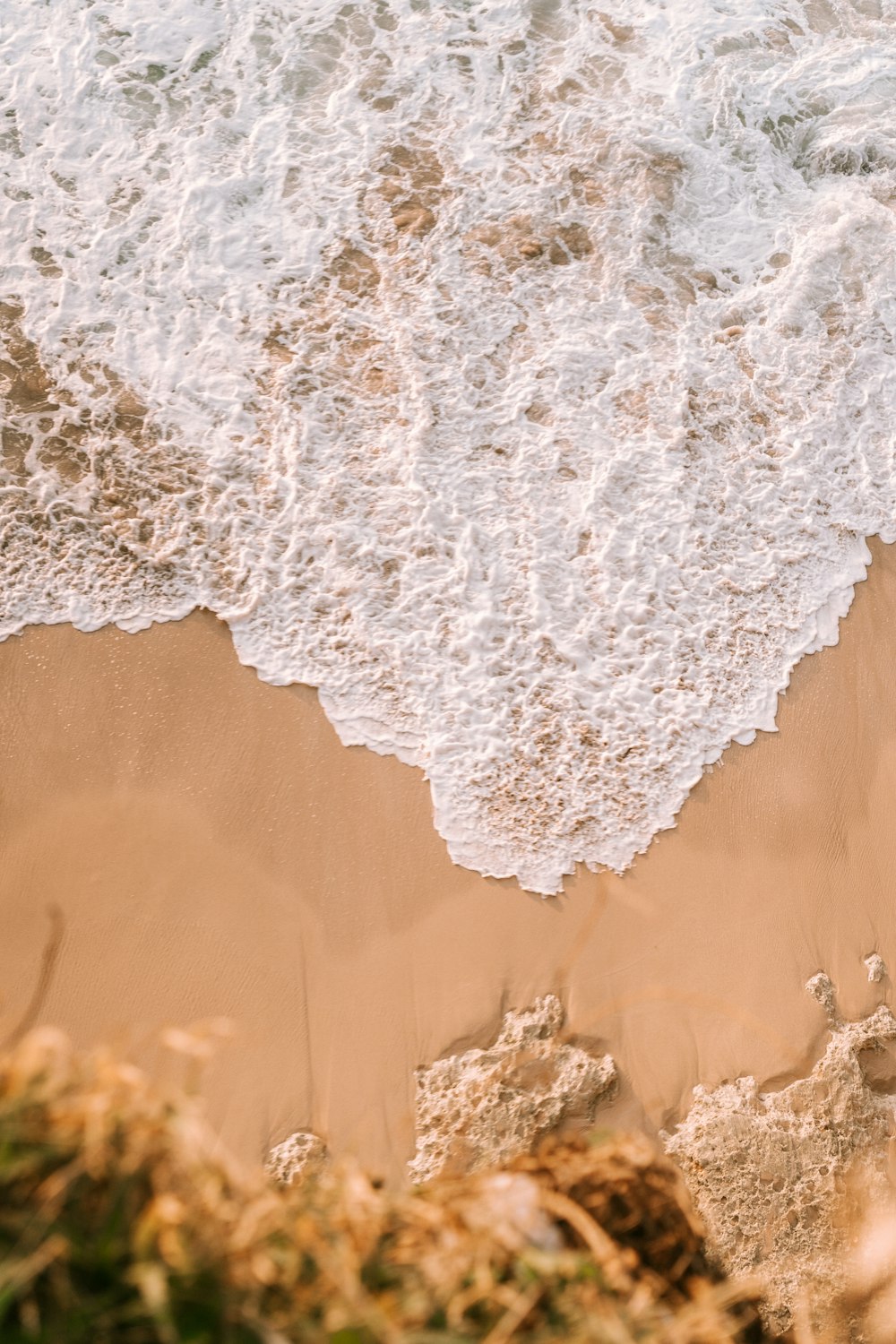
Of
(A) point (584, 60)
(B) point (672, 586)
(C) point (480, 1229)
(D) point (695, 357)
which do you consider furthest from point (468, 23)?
(C) point (480, 1229)

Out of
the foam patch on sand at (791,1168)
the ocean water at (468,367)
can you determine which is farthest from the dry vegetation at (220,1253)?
the ocean water at (468,367)

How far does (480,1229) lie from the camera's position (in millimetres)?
1716

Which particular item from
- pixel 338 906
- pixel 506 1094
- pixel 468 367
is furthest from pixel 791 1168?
pixel 468 367

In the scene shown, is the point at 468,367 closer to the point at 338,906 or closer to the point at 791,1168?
the point at 338,906

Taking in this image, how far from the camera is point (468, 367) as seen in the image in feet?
15.8

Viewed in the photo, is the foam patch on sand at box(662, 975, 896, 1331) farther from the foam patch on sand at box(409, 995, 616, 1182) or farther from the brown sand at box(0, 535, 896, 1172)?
the foam patch on sand at box(409, 995, 616, 1182)

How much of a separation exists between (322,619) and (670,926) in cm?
217

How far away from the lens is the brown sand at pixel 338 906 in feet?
11.2

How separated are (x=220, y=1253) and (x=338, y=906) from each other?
7.13 feet

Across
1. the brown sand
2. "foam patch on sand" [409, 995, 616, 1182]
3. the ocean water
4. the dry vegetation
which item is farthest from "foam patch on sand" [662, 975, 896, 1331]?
the dry vegetation

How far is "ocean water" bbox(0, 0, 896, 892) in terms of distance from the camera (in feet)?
13.5

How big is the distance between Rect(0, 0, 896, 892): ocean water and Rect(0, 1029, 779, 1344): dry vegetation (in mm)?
2128

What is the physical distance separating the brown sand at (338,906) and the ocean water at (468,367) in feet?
0.75

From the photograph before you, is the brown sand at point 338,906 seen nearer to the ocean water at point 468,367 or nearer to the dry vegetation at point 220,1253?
the ocean water at point 468,367
